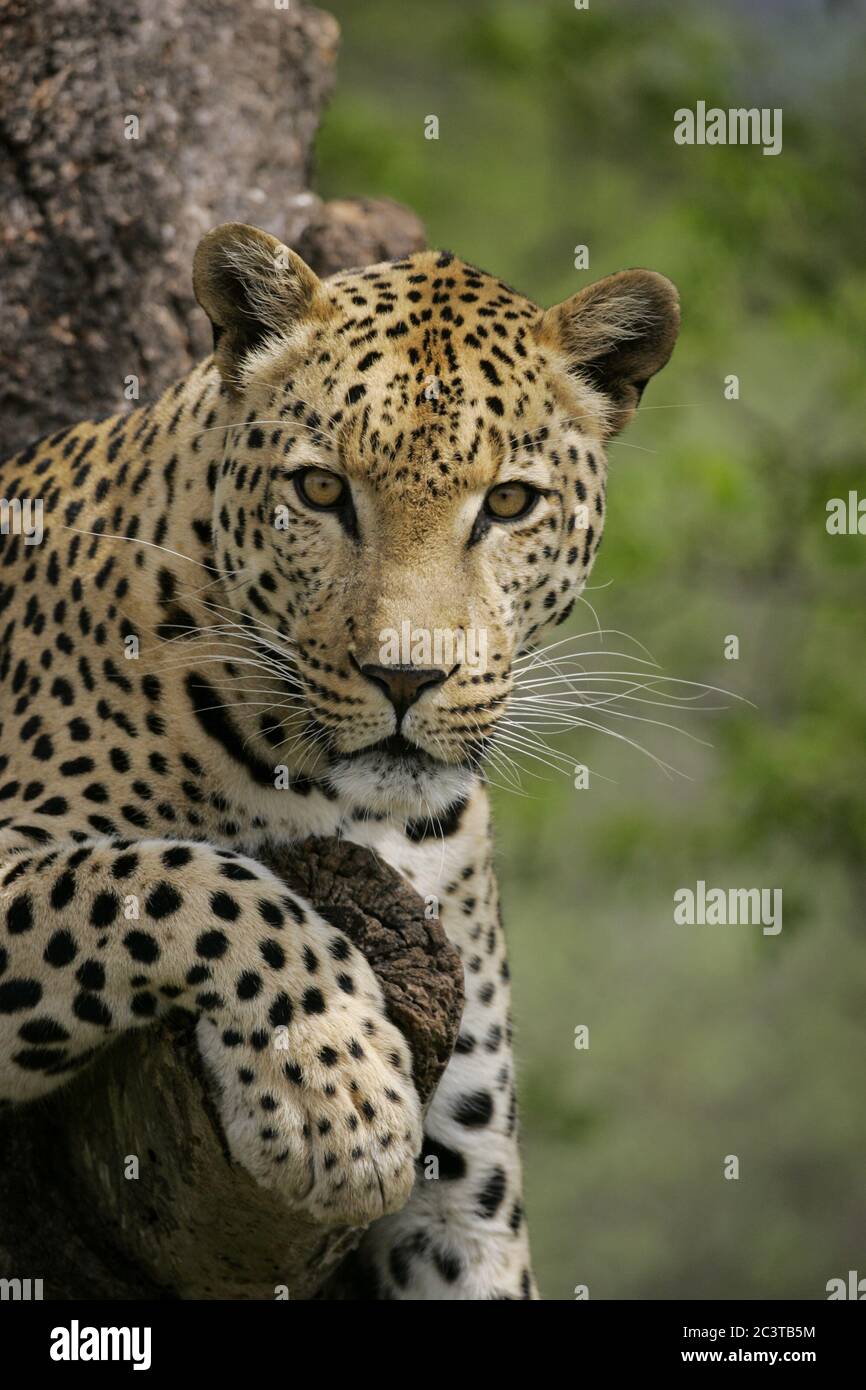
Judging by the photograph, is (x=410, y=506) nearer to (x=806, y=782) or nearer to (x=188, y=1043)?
(x=188, y=1043)

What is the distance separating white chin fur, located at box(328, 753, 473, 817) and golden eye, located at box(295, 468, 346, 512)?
854 millimetres

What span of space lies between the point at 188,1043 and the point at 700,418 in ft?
52.0

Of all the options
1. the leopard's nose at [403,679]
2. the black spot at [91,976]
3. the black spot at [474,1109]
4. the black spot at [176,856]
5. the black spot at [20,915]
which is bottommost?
the black spot at [474,1109]

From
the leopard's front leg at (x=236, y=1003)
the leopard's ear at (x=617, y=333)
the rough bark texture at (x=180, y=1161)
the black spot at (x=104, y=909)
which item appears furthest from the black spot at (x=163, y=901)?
the leopard's ear at (x=617, y=333)

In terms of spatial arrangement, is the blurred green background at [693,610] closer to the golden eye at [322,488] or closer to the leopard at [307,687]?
the leopard at [307,687]

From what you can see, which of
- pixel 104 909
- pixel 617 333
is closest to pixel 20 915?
pixel 104 909

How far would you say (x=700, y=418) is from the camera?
66.3 feet

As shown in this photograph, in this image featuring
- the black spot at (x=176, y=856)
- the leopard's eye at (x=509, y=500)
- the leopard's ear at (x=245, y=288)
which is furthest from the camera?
the leopard's ear at (x=245, y=288)

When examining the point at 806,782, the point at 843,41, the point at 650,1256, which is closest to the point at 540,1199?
the point at 650,1256

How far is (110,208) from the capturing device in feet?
28.7

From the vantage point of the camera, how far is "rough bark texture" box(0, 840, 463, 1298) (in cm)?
548

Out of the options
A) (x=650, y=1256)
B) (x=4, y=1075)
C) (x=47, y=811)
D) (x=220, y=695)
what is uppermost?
(x=220, y=695)

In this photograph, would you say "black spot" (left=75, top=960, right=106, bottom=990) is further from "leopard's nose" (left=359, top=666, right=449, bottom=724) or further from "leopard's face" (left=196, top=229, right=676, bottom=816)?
"leopard's nose" (left=359, top=666, right=449, bottom=724)

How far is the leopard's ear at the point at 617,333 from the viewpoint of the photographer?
21.1 ft
